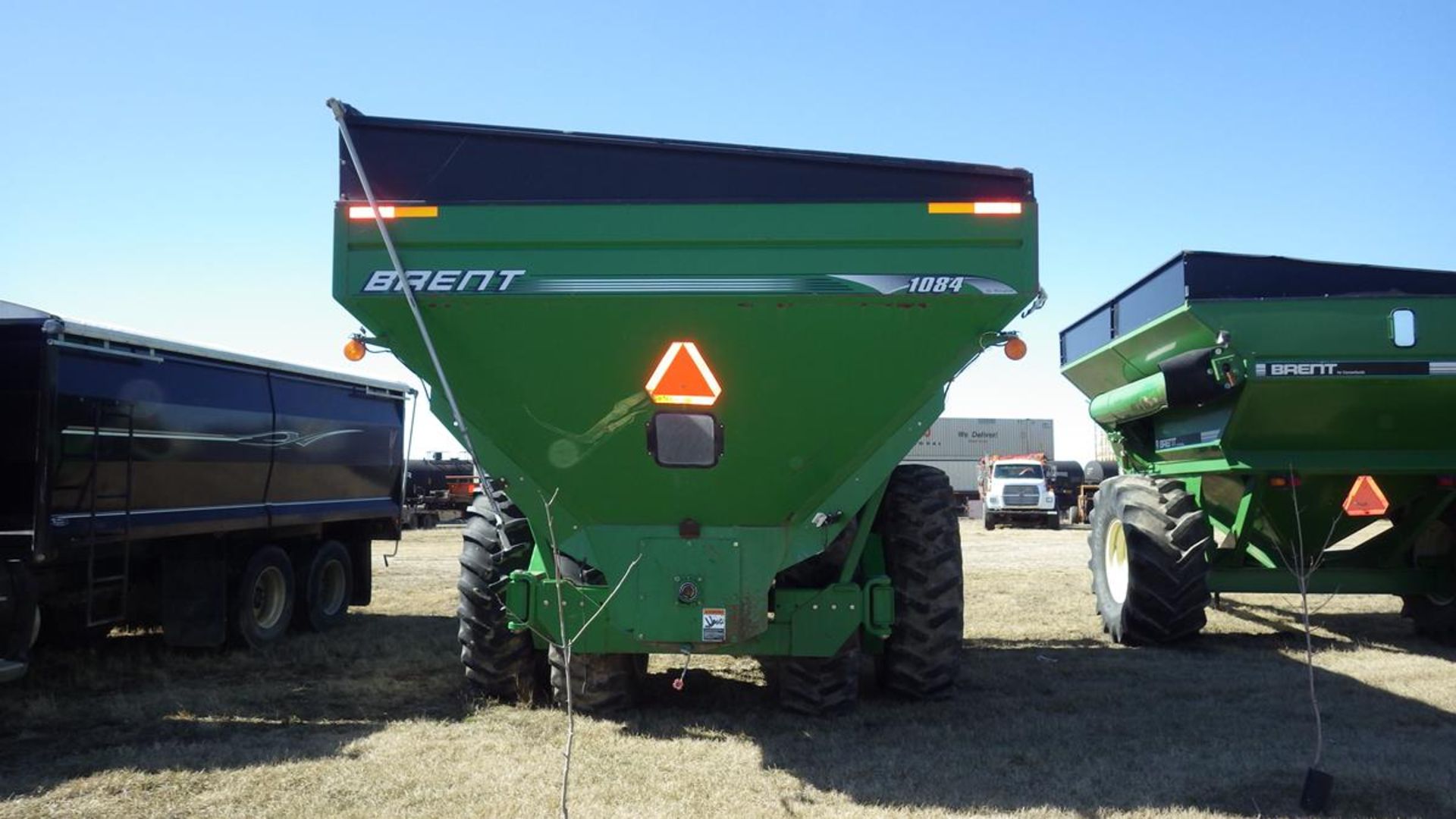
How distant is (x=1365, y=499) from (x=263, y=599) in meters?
8.58

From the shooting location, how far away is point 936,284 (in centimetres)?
477

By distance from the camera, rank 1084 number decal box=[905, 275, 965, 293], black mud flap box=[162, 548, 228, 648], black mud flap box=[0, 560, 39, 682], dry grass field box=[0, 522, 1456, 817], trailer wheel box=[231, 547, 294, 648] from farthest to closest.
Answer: trailer wheel box=[231, 547, 294, 648] < black mud flap box=[162, 548, 228, 648] < black mud flap box=[0, 560, 39, 682] < 1084 number decal box=[905, 275, 965, 293] < dry grass field box=[0, 522, 1456, 817]

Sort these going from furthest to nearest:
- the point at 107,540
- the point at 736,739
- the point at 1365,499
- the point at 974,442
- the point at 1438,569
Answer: the point at 974,442, the point at 1438,569, the point at 1365,499, the point at 107,540, the point at 736,739

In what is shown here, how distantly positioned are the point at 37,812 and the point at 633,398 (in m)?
2.90

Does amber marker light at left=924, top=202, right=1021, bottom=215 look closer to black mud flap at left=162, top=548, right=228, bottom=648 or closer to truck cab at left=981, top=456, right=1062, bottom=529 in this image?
black mud flap at left=162, top=548, right=228, bottom=648

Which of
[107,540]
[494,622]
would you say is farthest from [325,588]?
[494,622]

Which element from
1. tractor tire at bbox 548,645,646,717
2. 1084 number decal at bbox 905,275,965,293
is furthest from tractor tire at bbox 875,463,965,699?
1084 number decal at bbox 905,275,965,293

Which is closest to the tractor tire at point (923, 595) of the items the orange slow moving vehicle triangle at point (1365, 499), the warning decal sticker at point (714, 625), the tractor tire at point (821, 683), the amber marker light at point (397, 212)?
the tractor tire at point (821, 683)

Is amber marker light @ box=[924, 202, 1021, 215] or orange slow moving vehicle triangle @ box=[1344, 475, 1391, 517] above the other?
amber marker light @ box=[924, 202, 1021, 215]

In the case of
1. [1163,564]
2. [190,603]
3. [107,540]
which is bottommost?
[190,603]

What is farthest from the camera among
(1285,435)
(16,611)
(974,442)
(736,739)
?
(974,442)

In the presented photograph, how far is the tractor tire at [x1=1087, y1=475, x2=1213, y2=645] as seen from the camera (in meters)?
7.52

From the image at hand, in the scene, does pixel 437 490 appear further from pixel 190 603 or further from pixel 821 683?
pixel 821 683

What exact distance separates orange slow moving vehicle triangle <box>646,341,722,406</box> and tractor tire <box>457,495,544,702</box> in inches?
56.1
